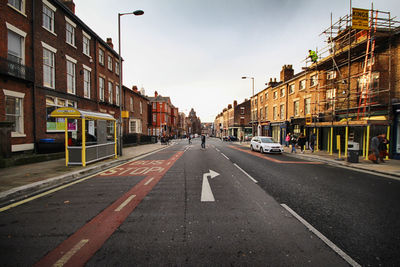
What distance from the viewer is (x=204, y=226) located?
3332 mm

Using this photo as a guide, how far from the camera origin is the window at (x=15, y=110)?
32.0 ft

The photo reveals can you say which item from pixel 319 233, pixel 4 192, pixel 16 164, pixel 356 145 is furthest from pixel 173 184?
pixel 356 145

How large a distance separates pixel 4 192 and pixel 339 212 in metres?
8.77

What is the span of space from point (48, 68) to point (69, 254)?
581 inches

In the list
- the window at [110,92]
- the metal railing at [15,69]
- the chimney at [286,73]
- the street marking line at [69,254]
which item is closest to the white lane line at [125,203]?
the street marking line at [69,254]

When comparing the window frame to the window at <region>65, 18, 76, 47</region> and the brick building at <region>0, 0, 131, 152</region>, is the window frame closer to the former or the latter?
the brick building at <region>0, 0, 131, 152</region>

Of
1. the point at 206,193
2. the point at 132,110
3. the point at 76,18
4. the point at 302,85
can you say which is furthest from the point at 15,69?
the point at 302,85

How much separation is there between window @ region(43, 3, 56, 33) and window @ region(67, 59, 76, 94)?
255 cm

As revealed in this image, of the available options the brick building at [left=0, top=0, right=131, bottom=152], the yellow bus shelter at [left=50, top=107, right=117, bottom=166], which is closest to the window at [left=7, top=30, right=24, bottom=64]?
the brick building at [left=0, top=0, right=131, bottom=152]

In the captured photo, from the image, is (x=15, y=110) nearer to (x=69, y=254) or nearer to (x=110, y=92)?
(x=110, y=92)

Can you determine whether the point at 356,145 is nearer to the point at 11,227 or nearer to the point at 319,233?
the point at 319,233

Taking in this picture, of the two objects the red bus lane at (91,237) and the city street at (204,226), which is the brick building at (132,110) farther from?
the red bus lane at (91,237)

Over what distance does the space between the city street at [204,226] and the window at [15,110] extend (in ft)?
26.6

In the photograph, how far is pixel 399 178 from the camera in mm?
7309
